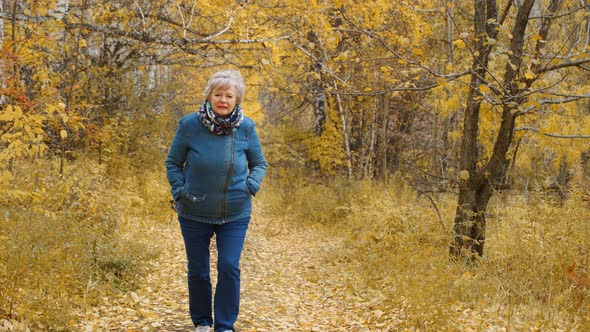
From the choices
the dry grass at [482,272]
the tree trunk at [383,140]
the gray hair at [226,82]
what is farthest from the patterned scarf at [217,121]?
the tree trunk at [383,140]

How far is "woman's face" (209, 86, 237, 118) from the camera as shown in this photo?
4250 millimetres

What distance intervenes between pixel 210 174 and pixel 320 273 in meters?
4.29

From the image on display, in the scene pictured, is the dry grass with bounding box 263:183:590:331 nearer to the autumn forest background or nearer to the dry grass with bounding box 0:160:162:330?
the autumn forest background

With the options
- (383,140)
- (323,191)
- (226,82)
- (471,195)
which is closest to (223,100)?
(226,82)

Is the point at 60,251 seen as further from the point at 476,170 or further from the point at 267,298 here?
the point at 476,170

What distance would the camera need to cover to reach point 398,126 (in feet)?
56.7

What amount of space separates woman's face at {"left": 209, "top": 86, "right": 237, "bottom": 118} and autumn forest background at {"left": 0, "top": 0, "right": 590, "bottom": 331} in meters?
1.36

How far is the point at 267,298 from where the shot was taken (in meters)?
6.71

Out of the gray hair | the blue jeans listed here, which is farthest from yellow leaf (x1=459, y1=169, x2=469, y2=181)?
the gray hair

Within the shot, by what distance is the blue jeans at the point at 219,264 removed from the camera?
14.2 ft

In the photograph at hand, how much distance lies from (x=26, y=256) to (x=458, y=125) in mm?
11529

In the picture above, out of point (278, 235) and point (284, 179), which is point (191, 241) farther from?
point (284, 179)

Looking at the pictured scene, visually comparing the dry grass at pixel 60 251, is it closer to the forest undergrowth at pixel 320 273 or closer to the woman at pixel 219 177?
the forest undergrowth at pixel 320 273

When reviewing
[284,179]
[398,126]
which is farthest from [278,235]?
[398,126]
